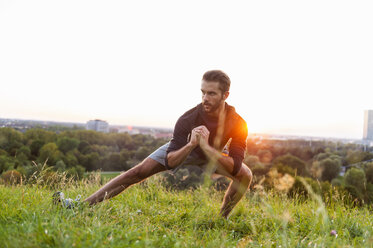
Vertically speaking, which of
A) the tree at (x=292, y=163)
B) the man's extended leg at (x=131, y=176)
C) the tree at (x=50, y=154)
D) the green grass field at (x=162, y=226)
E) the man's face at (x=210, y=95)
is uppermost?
the man's face at (x=210, y=95)

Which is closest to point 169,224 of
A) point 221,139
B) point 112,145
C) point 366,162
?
point 221,139

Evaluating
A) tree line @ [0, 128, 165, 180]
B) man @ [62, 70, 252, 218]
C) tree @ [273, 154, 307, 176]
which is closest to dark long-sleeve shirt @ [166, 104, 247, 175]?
man @ [62, 70, 252, 218]

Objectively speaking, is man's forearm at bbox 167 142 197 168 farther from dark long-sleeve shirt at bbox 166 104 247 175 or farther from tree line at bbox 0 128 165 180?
tree line at bbox 0 128 165 180

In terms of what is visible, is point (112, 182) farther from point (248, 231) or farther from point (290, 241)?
point (290, 241)

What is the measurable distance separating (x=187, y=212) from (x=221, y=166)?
2.43ft

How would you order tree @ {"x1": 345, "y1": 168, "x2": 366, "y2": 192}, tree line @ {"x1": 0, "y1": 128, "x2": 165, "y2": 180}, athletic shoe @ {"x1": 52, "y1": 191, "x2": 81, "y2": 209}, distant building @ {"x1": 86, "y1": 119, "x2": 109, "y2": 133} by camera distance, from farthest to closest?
distant building @ {"x1": 86, "y1": 119, "x2": 109, "y2": 133}
tree line @ {"x1": 0, "y1": 128, "x2": 165, "y2": 180}
tree @ {"x1": 345, "y1": 168, "x2": 366, "y2": 192}
athletic shoe @ {"x1": 52, "y1": 191, "x2": 81, "y2": 209}

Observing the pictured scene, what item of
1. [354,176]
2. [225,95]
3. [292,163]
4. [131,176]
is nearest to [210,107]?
[225,95]

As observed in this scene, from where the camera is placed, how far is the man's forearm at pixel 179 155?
327cm

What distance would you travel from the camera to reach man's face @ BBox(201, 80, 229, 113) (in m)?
3.53

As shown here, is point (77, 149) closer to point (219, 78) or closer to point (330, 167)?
point (330, 167)

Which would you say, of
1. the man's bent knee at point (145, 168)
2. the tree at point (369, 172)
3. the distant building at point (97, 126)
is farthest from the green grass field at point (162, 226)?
the distant building at point (97, 126)

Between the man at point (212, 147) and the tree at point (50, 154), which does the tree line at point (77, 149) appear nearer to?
the tree at point (50, 154)

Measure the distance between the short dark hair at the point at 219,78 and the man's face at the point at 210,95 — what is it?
45 millimetres

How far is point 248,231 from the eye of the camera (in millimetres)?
3264
